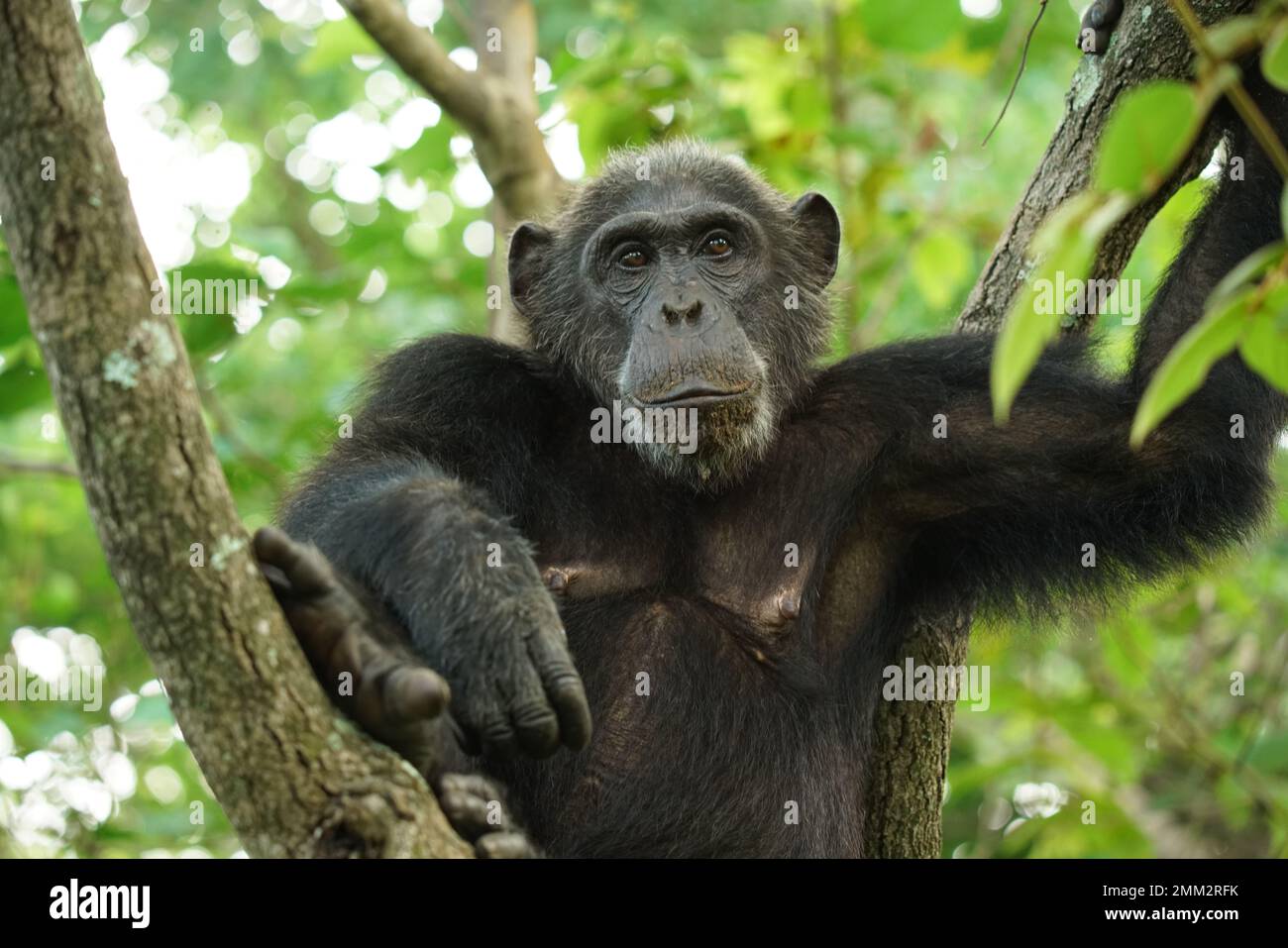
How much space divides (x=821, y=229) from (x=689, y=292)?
141 cm

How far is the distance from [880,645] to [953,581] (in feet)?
1.44

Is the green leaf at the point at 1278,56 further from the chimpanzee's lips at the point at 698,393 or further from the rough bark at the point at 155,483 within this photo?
the chimpanzee's lips at the point at 698,393

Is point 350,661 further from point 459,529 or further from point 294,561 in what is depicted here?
point 459,529

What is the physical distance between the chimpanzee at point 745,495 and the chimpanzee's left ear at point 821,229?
1.65 ft

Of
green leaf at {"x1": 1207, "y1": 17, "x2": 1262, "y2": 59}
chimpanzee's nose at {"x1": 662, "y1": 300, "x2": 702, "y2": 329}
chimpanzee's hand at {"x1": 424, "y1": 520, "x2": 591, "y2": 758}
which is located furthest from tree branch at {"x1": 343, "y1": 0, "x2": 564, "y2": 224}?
green leaf at {"x1": 1207, "y1": 17, "x2": 1262, "y2": 59}

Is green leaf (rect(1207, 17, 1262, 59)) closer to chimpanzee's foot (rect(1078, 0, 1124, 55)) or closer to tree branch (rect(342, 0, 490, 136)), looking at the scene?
chimpanzee's foot (rect(1078, 0, 1124, 55))

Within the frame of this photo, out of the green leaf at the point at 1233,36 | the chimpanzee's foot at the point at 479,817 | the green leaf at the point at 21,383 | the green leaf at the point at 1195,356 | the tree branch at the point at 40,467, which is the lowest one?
the chimpanzee's foot at the point at 479,817

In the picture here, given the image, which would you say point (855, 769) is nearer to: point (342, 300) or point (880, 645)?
point (880, 645)

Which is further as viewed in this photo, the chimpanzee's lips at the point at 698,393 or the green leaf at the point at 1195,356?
the chimpanzee's lips at the point at 698,393

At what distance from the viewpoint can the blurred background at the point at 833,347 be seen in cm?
800

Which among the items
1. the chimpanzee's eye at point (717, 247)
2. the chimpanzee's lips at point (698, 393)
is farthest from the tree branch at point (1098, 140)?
the chimpanzee's lips at point (698, 393)

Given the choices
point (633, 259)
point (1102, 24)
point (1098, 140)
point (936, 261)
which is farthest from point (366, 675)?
point (936, 261)

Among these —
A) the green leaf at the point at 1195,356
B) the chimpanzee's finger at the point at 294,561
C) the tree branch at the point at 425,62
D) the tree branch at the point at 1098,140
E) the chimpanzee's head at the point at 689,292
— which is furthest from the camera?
the tree branch at the point at 425,62
